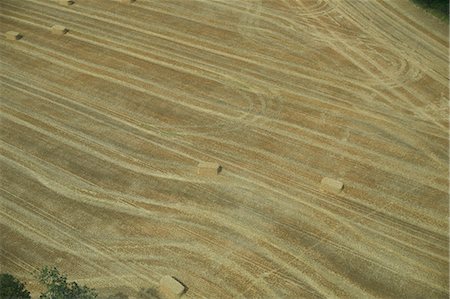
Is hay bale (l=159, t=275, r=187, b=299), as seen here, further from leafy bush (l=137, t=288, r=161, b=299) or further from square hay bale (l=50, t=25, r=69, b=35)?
square hay bale (l=50, t=25, r=69, b=35)

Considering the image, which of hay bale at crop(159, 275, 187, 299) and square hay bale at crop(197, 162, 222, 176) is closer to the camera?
hay bale at crop(159, 275, 187, 299)

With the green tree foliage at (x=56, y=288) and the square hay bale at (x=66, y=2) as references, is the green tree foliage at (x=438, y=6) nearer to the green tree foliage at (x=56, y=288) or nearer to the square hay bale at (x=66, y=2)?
the square hay bale at (x=66, y=2)

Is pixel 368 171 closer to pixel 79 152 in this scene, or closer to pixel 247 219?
pixel 247 219

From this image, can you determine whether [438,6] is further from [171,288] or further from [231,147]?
[171,288]

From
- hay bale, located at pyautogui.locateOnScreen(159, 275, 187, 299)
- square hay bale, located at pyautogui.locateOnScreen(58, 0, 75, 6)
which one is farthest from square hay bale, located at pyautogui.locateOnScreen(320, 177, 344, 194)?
square hay bale, located at pyautogui.locateOnScreen(58, 0, 75, 6)

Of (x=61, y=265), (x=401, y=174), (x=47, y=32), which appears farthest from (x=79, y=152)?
(x=401, y=174)

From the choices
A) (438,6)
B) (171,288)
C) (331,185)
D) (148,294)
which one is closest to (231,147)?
(331,185)
